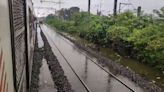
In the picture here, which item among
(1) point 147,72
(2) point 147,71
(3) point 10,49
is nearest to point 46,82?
(1) point 147,72

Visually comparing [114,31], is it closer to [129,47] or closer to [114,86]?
[129,47]

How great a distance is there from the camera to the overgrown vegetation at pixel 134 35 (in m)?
16.5

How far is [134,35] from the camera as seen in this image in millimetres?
20297

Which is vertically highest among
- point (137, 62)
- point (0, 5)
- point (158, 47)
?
point (0, 5)

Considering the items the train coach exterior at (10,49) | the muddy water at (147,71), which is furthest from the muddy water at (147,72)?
the train coach exterior at (10,49)

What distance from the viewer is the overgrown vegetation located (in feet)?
54.2

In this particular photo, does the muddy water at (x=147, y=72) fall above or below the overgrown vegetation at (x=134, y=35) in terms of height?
below

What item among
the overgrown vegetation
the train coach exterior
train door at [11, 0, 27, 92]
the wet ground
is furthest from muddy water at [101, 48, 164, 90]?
the train coach exterior

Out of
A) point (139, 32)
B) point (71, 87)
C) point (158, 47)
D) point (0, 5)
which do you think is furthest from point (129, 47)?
point (0, 5)

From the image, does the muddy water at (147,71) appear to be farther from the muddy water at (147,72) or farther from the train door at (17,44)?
the train door at (17,44)

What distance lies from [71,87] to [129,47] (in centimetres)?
1058

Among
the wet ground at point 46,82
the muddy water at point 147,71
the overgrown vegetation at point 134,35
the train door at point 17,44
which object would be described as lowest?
the muddy water at point 147,71

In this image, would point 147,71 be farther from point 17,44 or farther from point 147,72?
point 17,44

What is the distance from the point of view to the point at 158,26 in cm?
1809
